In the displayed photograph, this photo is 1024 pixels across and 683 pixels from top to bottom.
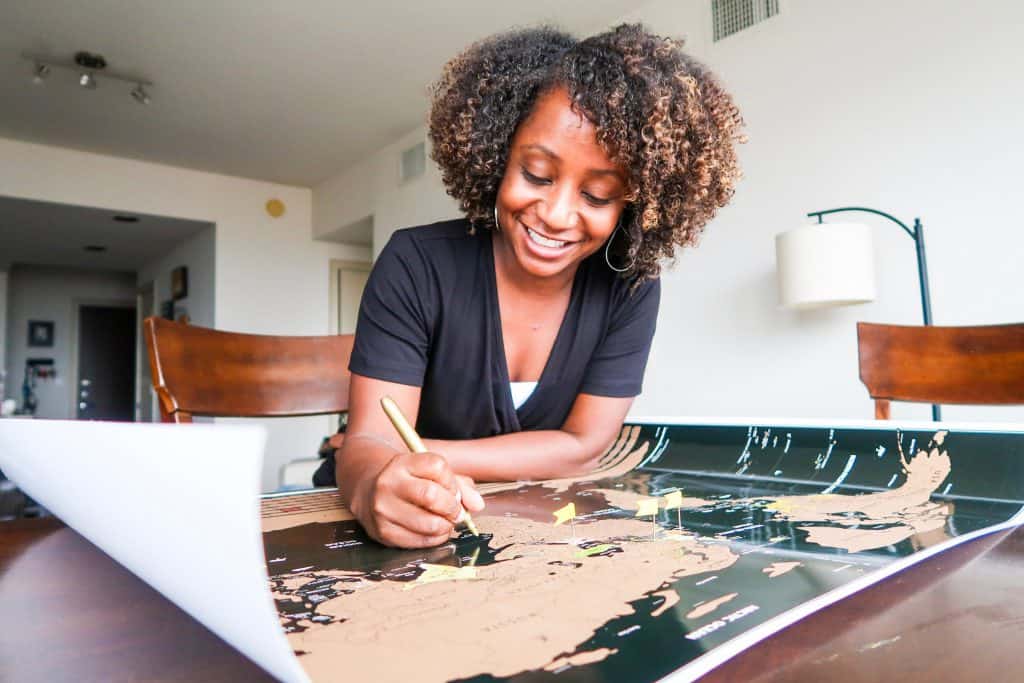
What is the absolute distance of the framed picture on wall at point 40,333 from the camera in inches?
312

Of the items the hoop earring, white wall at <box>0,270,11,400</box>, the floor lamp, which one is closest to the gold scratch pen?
the hoop earring

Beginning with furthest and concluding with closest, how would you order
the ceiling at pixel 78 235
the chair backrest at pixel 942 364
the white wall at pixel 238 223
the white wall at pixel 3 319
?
the white wall at pixel 3 319, the ceiling at pixel 78 235, the white wall at pixel 238 223, the chair backrest at pixel 942 364

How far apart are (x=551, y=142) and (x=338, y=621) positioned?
0.67 m

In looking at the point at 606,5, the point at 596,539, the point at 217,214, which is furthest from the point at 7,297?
the point at 596,539

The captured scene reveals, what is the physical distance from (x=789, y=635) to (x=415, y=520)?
0.89 feet

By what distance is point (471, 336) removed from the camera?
1.01 meters

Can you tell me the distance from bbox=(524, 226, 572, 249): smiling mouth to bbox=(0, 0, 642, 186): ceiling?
254 centimetres

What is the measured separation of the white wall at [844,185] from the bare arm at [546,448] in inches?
66.9

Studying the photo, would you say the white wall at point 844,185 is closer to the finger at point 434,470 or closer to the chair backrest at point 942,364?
Answer: the chair backrest at point 942,364

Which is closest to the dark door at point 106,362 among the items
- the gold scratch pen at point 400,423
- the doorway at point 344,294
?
the doorway at point 344,294

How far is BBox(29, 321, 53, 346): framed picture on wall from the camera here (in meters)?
7.91

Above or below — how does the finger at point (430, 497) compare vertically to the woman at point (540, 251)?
below

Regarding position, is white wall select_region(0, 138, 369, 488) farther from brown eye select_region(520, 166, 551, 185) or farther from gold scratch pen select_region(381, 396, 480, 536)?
gold scratch pen select_region(381, 396, 480, 536)

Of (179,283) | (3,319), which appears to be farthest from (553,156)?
(3,319)
